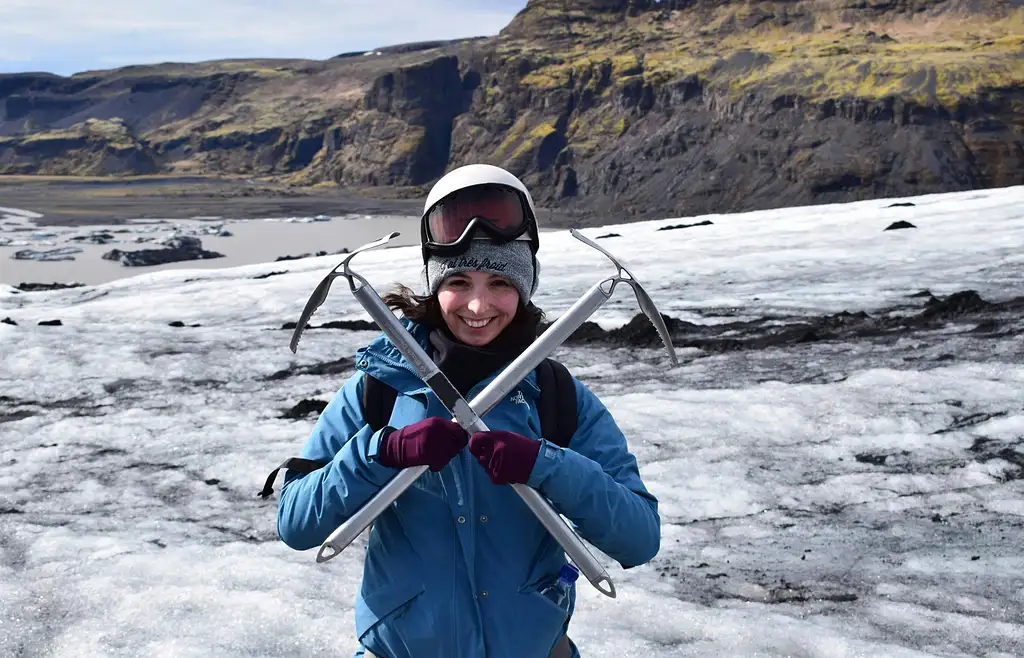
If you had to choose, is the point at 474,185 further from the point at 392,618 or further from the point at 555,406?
the point at 392,618

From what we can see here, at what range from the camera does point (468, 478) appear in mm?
1792

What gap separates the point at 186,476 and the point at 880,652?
3896 mm

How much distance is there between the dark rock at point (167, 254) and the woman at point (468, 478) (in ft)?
134

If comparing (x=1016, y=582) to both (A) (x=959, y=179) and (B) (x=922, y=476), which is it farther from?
(A) (x=959, y=179)

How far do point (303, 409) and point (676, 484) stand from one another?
292cm

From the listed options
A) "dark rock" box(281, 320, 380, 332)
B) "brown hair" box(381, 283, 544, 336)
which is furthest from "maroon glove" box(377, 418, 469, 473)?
"dark rock" box(281, 320, 380, 332)

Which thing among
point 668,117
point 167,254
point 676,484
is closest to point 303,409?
point 676,484

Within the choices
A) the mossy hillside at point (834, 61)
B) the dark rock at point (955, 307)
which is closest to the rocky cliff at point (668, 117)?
the mossy hillside at point (834, 61)

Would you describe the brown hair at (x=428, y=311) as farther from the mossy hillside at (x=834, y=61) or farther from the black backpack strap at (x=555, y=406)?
the mossy hillside at (x=834, y=61)

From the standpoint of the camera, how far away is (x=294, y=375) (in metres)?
7.82

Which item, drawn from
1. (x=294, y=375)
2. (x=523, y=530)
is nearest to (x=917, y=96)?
(x=294, y=375)

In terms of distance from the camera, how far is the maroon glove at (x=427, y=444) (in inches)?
64.2

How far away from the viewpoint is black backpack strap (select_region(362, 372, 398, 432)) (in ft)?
6.20

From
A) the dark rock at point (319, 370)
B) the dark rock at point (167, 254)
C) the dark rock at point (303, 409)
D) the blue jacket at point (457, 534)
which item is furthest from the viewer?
the dark rock at point (167, 254)
